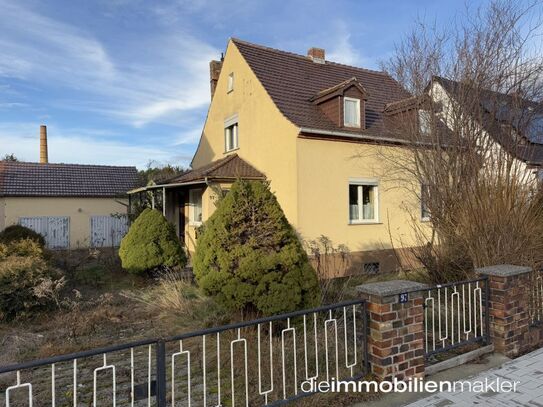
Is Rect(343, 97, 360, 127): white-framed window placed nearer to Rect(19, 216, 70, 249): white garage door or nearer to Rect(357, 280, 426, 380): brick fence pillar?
Rect(357, 280, 426, 380): brick fence pillar

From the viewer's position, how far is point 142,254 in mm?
10234

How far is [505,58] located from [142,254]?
8917 mm

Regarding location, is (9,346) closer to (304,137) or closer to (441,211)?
(441,211)

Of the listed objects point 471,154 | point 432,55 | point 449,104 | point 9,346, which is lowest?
point 9,346

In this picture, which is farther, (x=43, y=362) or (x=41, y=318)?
(x=41, y=318)

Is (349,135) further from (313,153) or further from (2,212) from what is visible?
(2,212)

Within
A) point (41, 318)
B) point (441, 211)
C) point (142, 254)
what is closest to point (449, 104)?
point (441, 211)

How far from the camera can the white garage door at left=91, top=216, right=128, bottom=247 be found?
870 inches

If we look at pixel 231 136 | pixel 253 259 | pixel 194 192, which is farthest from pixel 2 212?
pixel 253 259

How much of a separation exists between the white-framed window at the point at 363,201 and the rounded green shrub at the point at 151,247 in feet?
17.1

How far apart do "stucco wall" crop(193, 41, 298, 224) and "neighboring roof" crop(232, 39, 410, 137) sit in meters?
0.33

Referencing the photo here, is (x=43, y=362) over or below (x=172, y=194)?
below

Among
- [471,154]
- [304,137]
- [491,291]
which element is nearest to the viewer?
[491,291]

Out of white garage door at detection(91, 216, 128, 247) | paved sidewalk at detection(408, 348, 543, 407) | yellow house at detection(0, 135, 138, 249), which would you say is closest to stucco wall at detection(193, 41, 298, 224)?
paved sidewalk at detection(408, 348, 543, 407)
